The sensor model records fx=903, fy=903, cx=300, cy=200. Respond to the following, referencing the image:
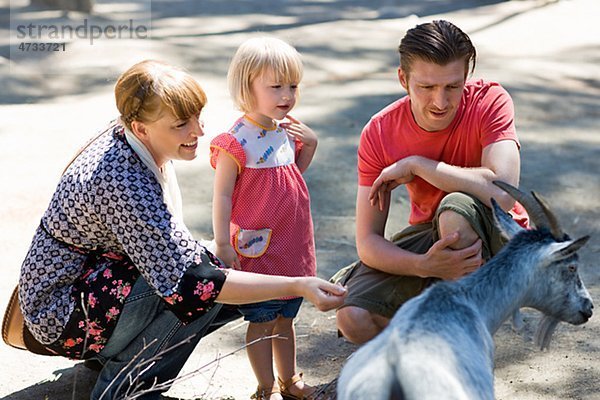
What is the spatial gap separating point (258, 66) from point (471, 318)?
1.61 meters

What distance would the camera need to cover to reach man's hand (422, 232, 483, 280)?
339 cm

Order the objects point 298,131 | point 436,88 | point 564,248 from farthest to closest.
Answer: 1. point 298,131
2. point 436,88
3. point 564,248

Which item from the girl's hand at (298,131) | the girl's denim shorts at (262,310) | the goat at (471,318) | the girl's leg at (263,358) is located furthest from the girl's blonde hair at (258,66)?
the goat at (471,318)

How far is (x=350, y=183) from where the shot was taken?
6504 millimetres

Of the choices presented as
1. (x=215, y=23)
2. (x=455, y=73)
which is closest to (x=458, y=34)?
(x=455, y=73)

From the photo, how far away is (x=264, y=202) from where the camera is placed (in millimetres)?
3715

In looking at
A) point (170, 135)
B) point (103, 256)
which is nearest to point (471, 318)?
point (170, 135)

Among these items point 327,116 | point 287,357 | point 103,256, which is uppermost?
point 103,256

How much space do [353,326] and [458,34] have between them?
125 centimetres

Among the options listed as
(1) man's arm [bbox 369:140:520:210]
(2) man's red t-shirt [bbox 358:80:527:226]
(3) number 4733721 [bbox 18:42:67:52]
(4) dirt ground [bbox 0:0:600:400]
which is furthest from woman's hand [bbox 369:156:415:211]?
(3) number 4733721 [bbox 18:42:67:52]

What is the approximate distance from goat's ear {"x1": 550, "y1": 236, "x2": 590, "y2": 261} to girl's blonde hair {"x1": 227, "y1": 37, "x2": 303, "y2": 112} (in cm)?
146

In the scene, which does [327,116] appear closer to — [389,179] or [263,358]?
[389,179]

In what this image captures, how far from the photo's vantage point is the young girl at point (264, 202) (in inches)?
144

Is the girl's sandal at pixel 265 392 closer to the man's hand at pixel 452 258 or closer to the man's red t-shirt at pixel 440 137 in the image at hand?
the man's hand at pixel 452 258
